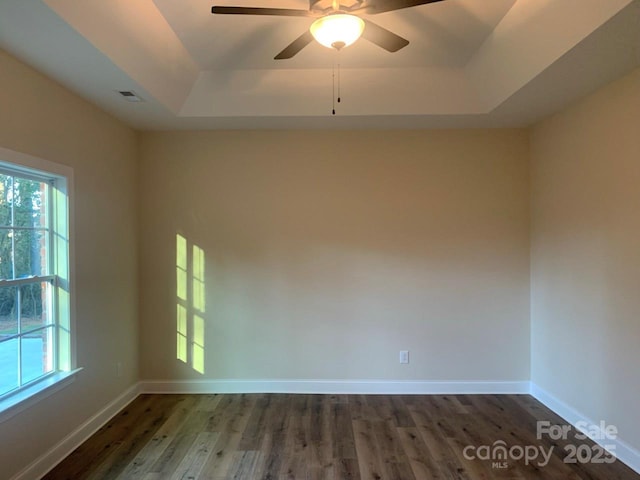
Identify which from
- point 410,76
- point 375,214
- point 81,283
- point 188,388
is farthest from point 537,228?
point 81,283

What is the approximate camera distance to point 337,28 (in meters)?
1.79

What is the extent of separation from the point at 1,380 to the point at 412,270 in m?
3.15

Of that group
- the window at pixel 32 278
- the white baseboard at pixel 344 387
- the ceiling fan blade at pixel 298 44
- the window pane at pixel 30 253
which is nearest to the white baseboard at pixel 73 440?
the white baseboard at pixel 344 387

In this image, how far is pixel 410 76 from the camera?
2947 mm

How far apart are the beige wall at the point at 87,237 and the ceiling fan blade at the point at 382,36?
203 cm

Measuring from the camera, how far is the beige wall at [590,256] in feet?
7.68

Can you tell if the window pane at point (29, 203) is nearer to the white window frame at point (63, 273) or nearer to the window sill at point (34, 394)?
the white window frame at point (63, 273)

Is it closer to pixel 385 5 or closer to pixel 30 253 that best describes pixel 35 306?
pixel 30 253

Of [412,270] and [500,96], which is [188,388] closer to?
[412,270]

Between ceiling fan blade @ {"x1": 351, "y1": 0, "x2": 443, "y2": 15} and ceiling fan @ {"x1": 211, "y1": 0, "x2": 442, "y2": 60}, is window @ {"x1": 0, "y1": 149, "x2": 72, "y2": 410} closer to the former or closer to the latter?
ceiling fan @ {"x1": 211, "y1": 0, "x2": 442, "y2": 60}

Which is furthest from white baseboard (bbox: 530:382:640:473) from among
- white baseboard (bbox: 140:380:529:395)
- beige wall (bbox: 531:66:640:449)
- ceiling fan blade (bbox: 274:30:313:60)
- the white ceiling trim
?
the white ceiling trim

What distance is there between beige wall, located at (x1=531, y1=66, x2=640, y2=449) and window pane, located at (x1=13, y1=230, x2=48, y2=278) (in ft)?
12.9

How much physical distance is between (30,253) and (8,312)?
393 millimetres

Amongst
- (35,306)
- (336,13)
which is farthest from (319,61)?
(35,306)
